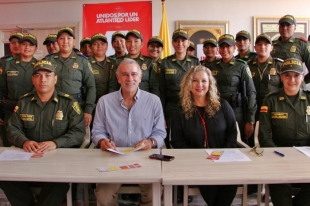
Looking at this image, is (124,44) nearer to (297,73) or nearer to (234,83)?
(234,83)

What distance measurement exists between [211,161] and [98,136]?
87 centimetres

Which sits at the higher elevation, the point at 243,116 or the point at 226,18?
the point at 226,18

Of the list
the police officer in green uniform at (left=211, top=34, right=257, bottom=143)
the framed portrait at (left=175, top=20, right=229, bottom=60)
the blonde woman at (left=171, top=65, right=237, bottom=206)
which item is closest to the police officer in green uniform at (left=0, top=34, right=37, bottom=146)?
the blonde woman at (left=171, top=65, right=237, bottom=206)

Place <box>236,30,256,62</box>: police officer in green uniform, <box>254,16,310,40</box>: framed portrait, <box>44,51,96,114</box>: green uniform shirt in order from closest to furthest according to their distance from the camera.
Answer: <box>44,51,96,114</box>: green uniform shirt, <box>236,30,256,62</box>: police officer in green uniform, <box>254,16,310,40</box>: framed portrait

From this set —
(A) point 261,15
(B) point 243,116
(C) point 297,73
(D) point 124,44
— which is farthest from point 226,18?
(C) point 297,73

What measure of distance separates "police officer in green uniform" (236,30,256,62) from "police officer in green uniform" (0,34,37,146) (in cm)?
242

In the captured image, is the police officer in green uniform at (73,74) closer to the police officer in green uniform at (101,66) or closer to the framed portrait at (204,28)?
the police officer in green uniform at (101,66)

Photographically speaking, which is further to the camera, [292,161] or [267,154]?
[267,154]

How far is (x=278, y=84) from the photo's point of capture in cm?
305

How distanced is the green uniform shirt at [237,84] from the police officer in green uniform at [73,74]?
140cm

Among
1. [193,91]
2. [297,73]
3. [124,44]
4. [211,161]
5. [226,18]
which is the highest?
[226,18]

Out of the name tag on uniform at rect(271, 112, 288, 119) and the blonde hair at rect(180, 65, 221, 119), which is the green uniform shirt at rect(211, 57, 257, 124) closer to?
the name tag on uniform at rect(271, 112, 288, 119)

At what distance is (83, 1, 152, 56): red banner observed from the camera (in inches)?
222

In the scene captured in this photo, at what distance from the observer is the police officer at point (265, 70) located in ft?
10.0
